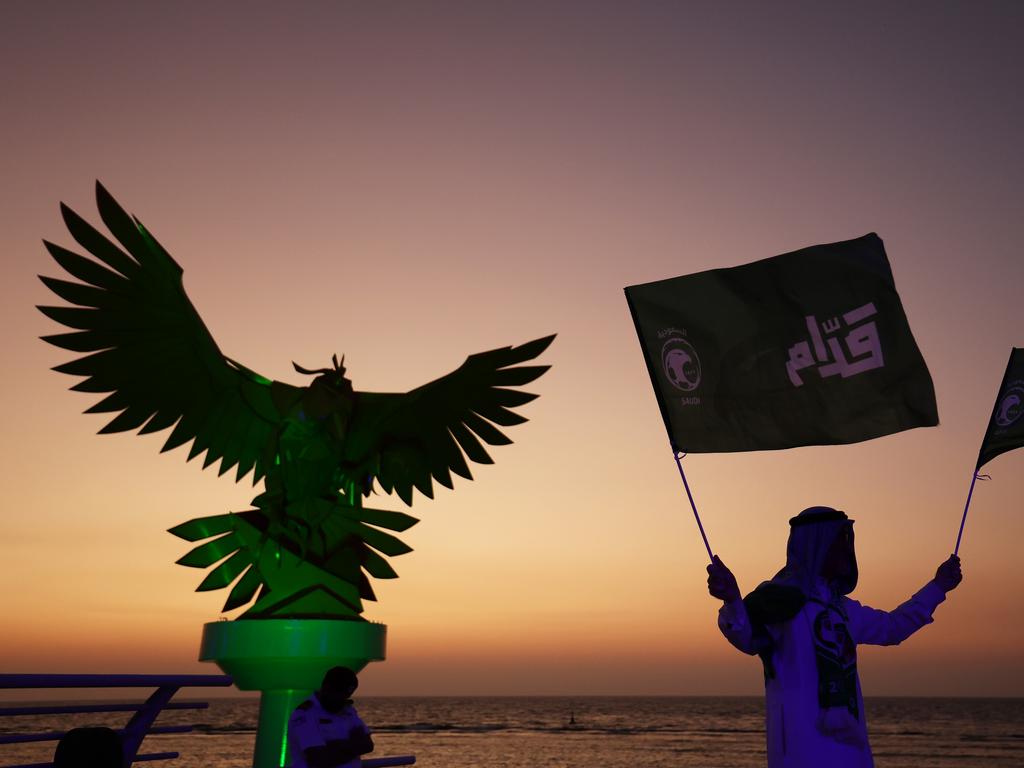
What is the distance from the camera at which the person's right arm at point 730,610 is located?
3715mm

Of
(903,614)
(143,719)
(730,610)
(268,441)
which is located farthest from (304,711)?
(903,614)

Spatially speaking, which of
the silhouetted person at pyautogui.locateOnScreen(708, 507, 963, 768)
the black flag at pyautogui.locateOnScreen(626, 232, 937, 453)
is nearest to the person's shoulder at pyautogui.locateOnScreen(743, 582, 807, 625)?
the silhouetted person at pyautogui.locateOnScreen(708, 507, 963, 768)

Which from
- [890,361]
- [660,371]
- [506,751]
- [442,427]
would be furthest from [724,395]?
[506,751]

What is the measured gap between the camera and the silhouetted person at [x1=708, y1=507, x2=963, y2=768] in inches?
152

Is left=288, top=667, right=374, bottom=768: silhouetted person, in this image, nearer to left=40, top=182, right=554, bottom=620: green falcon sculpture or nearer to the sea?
left=40, top=182, right=554, bottom=620: green falcon sculpture

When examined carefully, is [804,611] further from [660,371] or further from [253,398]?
[253,398]

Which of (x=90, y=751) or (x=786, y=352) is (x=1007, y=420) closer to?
(x=786, y=352)

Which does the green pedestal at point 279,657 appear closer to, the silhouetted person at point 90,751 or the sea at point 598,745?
the silhouetted person at point 90,751

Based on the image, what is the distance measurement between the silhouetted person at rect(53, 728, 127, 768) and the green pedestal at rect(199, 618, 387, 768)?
3.36 meters

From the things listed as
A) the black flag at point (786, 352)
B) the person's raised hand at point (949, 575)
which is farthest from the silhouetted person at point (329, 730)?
the person's raised hand at point (949, 575)

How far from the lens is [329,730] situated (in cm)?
499

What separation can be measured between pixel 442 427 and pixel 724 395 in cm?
261

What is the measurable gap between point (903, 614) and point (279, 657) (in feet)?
12.0

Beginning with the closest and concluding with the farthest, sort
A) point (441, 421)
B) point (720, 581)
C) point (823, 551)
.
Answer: point (720, 581) < point (823, 551) < point (441, 421)
